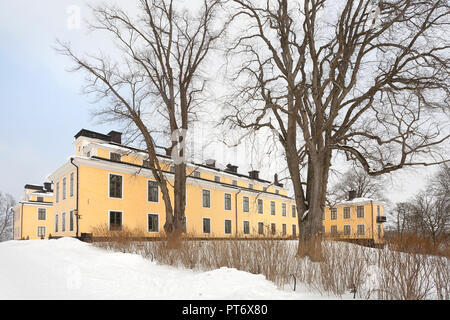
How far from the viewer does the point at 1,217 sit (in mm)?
54125

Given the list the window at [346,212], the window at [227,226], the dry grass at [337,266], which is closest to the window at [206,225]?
the window at [227,226]

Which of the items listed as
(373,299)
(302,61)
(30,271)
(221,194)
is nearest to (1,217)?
(221,194)

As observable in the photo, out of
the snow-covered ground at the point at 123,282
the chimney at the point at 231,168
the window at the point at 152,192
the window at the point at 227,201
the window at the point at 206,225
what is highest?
the chimney at the point at 231,168

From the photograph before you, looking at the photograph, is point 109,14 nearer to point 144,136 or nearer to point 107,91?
point 107,91

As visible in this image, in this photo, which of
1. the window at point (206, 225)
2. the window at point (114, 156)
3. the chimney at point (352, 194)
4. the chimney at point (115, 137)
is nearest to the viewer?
the window at point (114, 156)

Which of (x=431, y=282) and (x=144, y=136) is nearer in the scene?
(x=431, y=282)

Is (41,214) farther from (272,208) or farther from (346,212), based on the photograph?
(346,212)

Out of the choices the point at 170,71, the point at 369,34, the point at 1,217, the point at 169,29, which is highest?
the point at 169,29

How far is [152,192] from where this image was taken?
26.8 metres

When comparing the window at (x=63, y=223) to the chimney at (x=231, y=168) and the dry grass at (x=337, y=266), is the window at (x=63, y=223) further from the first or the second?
the chimney at (x=231, y=168)

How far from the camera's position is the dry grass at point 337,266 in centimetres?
539

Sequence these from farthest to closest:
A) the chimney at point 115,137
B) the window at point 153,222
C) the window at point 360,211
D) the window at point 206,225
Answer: the window at point 360,211
the window at point 206,225
the chimney at point 115,137
the window at point 153,222

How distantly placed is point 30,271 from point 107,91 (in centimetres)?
1243

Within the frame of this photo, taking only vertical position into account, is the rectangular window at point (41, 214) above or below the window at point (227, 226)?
above
